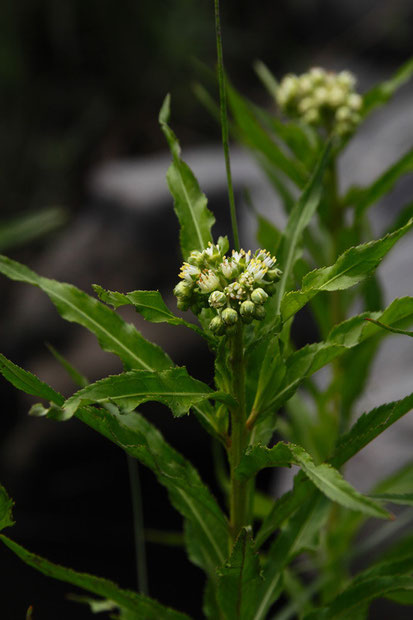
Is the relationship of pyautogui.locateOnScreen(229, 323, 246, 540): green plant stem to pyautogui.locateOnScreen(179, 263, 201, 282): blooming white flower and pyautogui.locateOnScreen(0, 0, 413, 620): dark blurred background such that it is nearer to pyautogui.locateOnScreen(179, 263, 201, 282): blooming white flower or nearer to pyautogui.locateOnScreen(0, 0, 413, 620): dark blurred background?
pyautogui.locateOnScreen(179, 263, 201, 282): blooming white flower

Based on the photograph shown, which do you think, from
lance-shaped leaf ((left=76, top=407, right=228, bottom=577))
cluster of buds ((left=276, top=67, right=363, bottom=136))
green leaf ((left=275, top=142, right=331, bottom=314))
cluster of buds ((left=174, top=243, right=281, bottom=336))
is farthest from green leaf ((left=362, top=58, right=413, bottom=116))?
lance-shaped leaf ((left=76, top=407, right=228, bottom=577))

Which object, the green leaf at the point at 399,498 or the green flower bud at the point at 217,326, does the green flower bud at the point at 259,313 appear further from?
the green leaf at the point at 399,498

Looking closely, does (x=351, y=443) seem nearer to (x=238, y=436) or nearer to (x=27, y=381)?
(x=238, y=436)

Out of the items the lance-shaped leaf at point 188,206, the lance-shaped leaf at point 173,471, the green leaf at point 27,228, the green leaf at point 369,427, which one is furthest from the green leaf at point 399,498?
the green leaf at point 27,228

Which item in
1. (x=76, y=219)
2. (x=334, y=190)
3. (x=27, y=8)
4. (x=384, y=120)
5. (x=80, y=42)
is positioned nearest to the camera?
(x=334, y=190)

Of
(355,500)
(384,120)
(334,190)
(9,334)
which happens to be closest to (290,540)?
(355,500)

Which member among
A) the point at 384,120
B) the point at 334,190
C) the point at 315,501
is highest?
the point at 384,120

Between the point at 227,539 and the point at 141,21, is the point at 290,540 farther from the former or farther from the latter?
the point at 141,21
